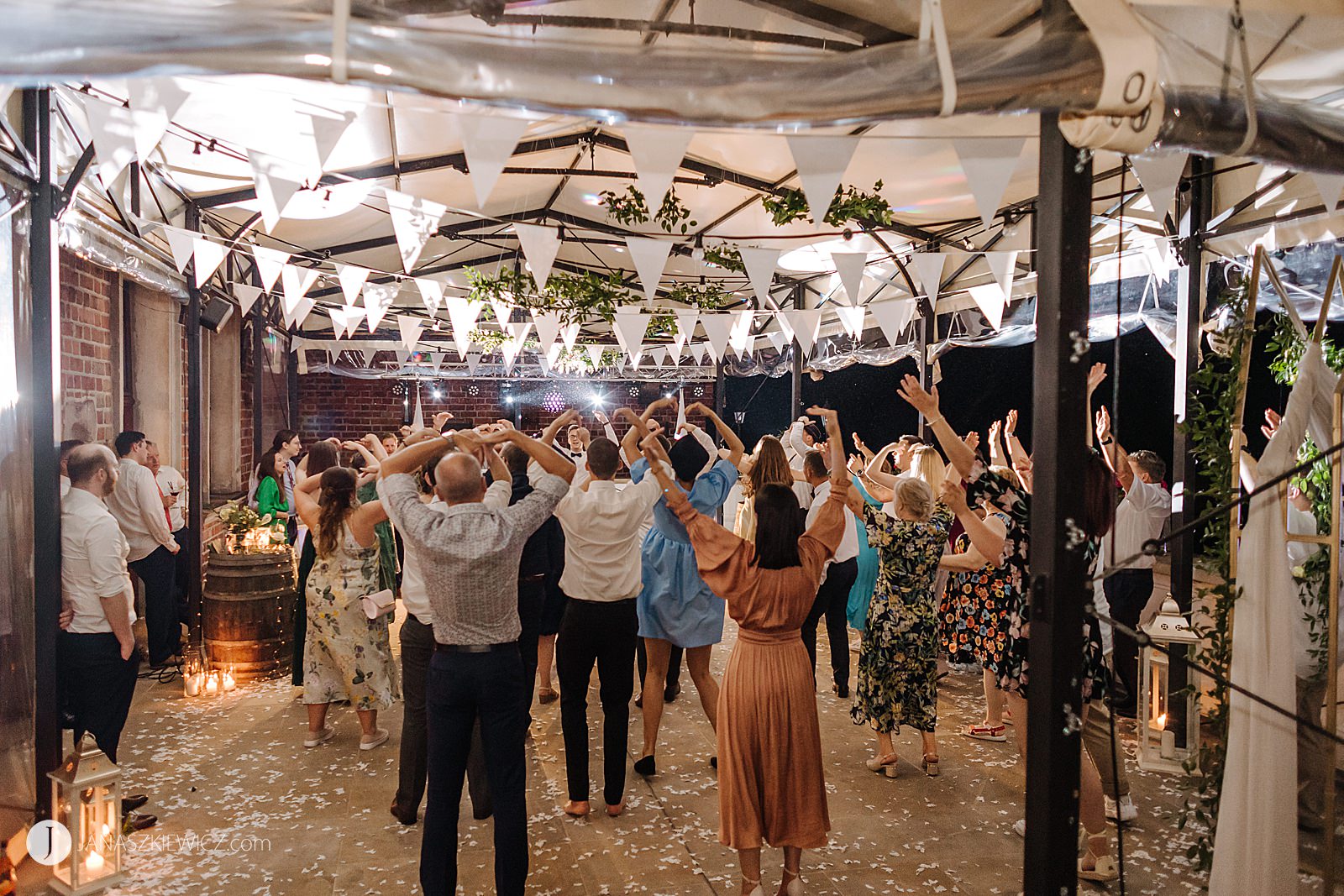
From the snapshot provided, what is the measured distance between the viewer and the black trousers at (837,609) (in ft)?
15.6

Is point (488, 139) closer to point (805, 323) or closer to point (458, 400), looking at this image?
point (805, 323)

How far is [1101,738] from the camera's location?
166 inches

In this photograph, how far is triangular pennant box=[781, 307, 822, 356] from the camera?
7480 mm

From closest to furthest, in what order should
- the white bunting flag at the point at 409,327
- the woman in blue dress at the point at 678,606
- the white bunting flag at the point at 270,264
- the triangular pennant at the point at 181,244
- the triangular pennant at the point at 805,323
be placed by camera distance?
the woman in blue dress at the point at 678,606, the triangular pennant at the point at 181,244, the white bunting flag at the point at 270,264, the triangular pennant at the point at 805,323, the white bunting flag at the point at 409,327

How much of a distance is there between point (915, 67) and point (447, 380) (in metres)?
13.4

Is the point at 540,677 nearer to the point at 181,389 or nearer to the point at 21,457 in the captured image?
the point at 21,457

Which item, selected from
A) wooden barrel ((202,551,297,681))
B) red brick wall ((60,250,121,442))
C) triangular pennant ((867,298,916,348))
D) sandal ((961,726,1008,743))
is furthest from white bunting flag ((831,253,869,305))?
red brick wall ((60,250,121,442))

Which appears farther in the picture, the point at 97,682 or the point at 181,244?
the point at 181,244

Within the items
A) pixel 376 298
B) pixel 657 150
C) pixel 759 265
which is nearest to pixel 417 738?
pixel 657 150

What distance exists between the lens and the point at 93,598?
3.12 m

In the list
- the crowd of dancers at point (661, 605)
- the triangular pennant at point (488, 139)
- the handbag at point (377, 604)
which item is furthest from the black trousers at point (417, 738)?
the triangular pennant at point (488, 139)

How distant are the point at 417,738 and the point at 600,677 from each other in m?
0.77

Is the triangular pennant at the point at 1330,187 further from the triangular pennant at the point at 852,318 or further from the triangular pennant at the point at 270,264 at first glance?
the triangular pennant at the point at 270,264

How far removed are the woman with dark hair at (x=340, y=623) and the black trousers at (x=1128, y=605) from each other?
4045 mm
